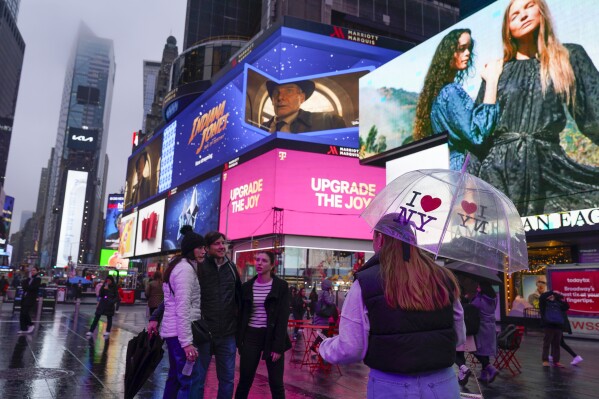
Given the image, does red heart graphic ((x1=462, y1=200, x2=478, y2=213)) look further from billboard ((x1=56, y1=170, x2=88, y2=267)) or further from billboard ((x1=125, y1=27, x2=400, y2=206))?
billboard ((x1=56, y1=170, x2=88, y2=267))

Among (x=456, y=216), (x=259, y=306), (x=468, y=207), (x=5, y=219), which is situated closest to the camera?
(x=456, y=216)

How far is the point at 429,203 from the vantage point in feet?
10.4

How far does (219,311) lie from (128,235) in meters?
61.5

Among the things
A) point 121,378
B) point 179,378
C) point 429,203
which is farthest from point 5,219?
point 429,203

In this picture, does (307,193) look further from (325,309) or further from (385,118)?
(325,309)

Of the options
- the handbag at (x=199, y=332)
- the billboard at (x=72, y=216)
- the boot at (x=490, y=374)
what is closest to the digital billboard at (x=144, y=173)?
the boot at (x=490, y=374)

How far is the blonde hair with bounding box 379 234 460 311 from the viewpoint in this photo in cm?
230

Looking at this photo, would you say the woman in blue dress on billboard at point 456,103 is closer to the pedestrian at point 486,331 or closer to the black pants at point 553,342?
the black pants at point 553,342

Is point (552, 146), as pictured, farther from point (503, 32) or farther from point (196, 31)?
point (196, 31)

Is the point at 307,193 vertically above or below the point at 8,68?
below

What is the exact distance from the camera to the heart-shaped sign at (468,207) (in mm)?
3469

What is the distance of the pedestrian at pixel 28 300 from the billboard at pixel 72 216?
16520 centimetres

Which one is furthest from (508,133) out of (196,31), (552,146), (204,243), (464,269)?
(196,31)

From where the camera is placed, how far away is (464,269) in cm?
511
